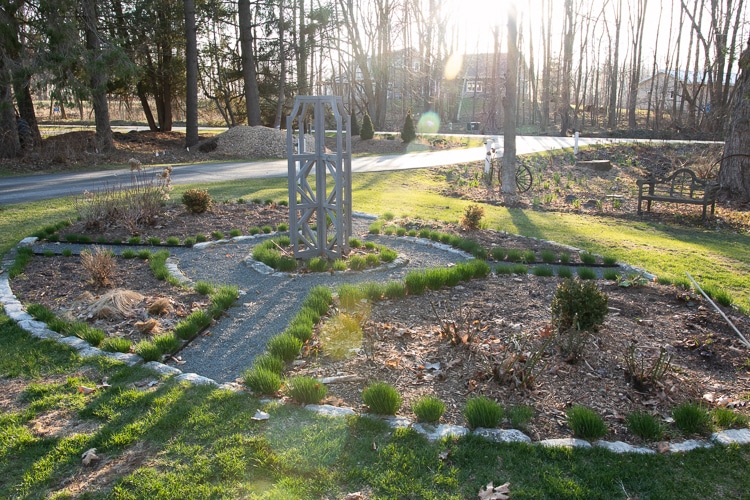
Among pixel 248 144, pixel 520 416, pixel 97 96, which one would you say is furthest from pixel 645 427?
pixel 97 96

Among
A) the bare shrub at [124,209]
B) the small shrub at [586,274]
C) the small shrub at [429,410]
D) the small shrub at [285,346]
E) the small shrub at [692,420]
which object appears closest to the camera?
the small shrub at [692,420]

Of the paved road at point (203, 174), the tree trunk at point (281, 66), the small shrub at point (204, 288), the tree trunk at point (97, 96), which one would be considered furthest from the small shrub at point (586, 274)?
the tree trunk at point (281, 66)

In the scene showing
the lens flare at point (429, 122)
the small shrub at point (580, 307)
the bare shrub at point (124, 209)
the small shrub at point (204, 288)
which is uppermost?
the lens flare at point (429, 122)

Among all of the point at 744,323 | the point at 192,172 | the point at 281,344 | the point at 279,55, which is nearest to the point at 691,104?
the point at 279,55

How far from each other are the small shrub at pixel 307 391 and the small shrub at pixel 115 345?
1.60 meters

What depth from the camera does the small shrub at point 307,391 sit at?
11.6 feet

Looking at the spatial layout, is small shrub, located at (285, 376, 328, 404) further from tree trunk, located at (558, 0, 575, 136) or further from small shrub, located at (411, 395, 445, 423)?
tree trunk, located at (558, 0, 575, 136)

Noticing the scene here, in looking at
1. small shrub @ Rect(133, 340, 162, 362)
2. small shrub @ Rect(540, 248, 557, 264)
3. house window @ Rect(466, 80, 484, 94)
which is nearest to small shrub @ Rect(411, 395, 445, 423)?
small shrub @ Rect(133, 340, 162, 362)

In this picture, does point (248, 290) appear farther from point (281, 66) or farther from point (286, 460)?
point (281, 66)

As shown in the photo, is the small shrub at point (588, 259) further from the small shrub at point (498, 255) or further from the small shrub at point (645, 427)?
the small shrub at point (645, 427)

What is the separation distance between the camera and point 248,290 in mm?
5898

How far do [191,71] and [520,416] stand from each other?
Answer: 22.5 meters

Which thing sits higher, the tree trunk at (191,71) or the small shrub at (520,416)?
the tree trunk at (191,71)

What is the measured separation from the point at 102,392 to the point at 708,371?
4284mm
